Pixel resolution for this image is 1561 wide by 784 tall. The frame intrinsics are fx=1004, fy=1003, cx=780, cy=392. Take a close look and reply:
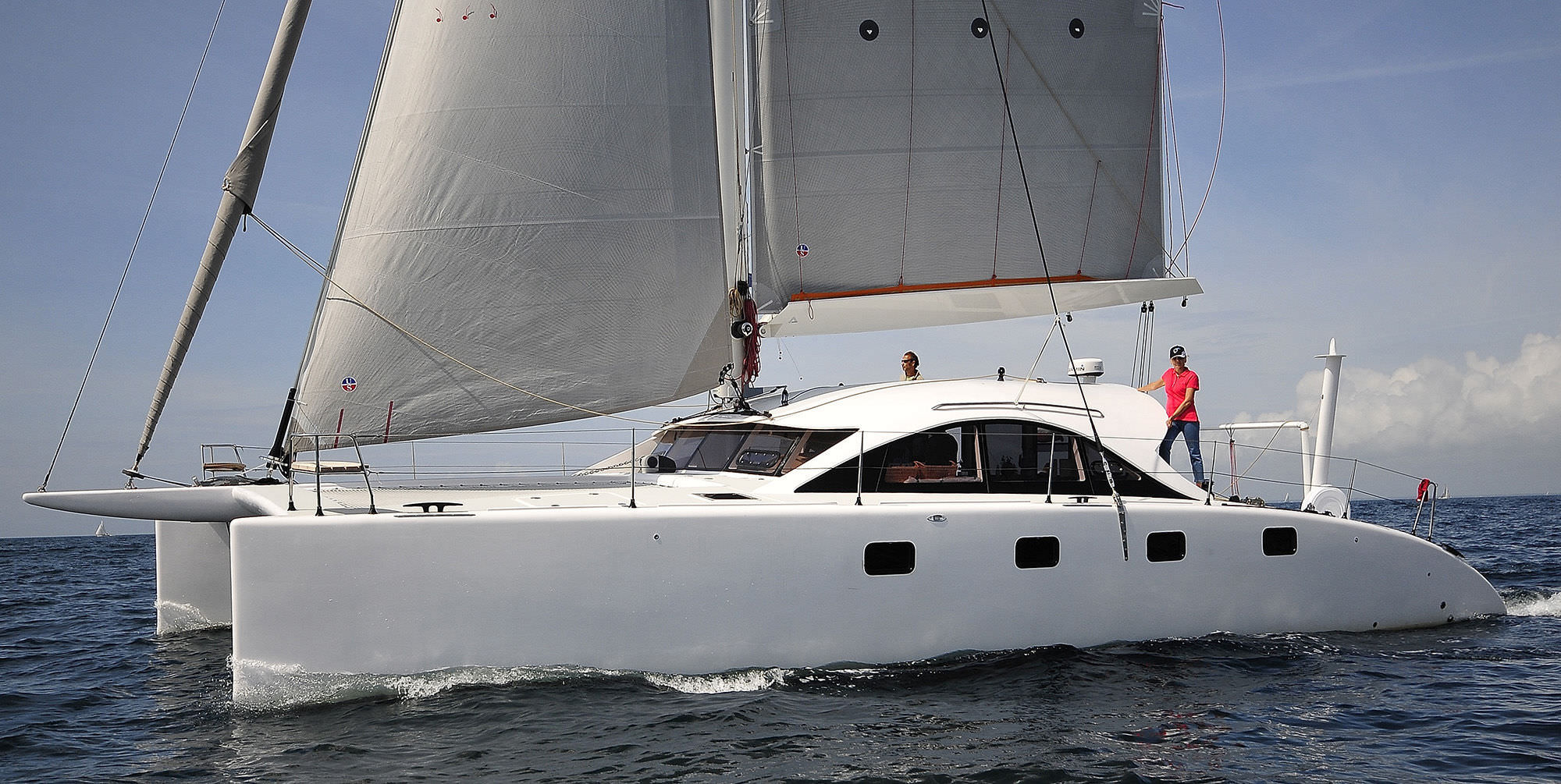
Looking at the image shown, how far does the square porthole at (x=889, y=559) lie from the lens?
5.96 metres

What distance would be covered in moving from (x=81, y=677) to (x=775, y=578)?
5297mm

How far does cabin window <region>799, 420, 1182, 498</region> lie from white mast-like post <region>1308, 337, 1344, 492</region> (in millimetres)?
1805

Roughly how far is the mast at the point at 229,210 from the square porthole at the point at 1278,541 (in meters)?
7.12

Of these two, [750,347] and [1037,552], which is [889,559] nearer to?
[1037,552]

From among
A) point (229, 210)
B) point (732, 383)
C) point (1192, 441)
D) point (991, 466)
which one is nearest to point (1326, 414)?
point (1192, 441)

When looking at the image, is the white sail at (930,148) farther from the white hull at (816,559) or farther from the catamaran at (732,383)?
the white hull at (816,559)

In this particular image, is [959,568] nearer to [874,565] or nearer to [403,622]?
[874,565]

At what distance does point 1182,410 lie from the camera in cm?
738

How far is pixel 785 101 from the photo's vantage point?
8.67 meters

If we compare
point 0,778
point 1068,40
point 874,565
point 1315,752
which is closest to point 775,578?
point 874,565

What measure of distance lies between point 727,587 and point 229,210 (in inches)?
162

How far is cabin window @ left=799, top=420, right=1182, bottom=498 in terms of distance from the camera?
6.66m

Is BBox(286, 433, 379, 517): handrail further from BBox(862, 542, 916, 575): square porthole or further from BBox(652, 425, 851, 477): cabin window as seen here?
BBox(862, 542, 916, 575): square porthole

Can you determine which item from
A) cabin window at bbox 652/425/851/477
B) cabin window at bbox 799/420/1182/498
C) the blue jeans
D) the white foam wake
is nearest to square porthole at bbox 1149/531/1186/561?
cabin window at bbox 799/420/1182/498
